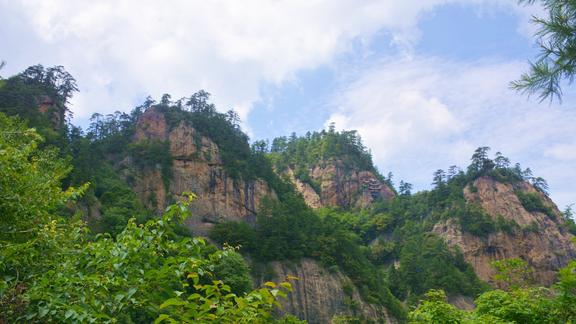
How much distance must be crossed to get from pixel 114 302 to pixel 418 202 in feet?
262

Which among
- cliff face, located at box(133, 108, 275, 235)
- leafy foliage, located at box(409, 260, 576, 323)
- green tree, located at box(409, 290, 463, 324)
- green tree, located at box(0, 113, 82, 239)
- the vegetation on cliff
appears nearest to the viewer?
the vegetation on cliff

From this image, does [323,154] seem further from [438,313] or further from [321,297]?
[438,313]

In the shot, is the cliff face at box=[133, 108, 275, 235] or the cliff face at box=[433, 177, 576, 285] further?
the cliff face at box=[433, 177, 576, 285]

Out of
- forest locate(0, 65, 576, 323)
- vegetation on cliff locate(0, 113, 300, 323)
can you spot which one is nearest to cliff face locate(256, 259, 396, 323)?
forest locate(0, 65, 576, 323)

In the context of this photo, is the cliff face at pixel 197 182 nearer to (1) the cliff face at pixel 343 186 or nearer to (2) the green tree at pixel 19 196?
(1) the cliff face at pixel 343 186

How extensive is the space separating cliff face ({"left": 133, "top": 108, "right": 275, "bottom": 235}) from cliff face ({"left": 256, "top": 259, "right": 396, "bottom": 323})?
1067cm

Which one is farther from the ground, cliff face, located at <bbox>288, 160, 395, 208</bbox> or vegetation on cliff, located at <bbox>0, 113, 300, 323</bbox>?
cliff face, located at <bbox>288, 160, 395, 208</bbox>

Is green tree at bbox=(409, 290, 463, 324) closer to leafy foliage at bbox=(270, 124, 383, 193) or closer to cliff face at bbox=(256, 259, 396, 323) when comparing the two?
cliff face at bbox=(256, 259, 396, 323)

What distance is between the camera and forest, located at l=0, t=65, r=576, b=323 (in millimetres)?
3287

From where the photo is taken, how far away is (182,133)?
57.5 metres

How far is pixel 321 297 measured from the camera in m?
44.9

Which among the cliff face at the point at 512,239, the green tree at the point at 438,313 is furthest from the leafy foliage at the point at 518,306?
the cliff face at the point at 512,239

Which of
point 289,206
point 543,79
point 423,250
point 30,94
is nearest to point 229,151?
point 289,206

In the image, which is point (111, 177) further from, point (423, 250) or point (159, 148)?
point (423, 250)
